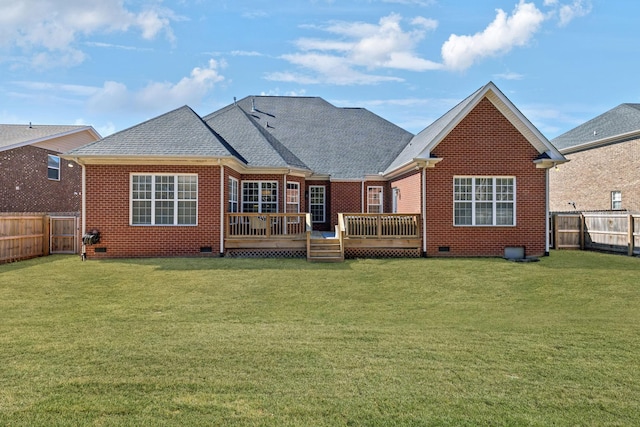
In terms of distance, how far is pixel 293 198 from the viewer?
18922 millimetres

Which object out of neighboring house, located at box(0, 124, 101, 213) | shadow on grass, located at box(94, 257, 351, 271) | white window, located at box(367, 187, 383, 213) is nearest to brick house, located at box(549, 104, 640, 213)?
white window, located at box(367, 187, 383, 213)

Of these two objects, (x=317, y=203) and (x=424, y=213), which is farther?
(x=317, y=203)

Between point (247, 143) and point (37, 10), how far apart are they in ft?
29.5

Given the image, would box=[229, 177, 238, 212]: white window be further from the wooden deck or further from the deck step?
the deck step

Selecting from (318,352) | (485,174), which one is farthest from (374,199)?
(318,352)

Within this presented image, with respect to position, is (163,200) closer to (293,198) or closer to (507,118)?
(293,198)

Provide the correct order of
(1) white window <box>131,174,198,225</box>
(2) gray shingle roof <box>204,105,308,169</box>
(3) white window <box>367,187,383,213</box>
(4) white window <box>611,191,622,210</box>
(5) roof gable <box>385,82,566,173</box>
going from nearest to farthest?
(1) white window <box>131,174,198,225</box> < (5) roof gable <box>385,82,566,173</box> < (2) gray shingle roof <box>204,105,308,169</box> < (3) white window <box>367,187,383,213</box> < (4) white window <box>611,191,622,210</box>

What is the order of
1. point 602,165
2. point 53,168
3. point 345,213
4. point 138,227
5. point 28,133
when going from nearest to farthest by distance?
point 138,227, point 345,213, point 28,133, point 53,168, point 602,165

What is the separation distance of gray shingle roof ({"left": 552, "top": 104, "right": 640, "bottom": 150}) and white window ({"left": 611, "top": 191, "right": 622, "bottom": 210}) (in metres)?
3.55

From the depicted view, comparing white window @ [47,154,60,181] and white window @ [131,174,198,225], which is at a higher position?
white window @ [47,154,60,181]

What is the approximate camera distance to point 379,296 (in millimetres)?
8578

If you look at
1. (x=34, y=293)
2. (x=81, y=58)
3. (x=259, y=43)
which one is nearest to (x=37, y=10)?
(x=81, y=58)

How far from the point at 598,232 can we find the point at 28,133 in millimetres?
30393

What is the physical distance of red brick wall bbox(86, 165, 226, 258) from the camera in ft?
46.8
